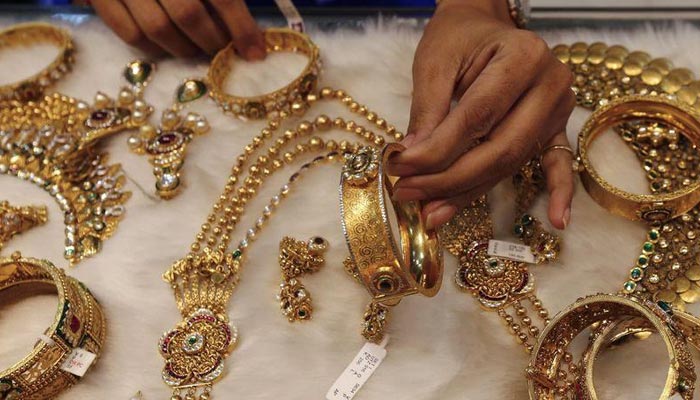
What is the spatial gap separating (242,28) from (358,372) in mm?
542

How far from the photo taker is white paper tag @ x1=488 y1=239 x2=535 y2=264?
2.71ft

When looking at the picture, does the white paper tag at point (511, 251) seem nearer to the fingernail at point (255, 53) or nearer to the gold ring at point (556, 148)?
the gold ring at point (556, 148)

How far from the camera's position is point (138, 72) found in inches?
42.3

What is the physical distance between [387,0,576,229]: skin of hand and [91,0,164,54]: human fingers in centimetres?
46

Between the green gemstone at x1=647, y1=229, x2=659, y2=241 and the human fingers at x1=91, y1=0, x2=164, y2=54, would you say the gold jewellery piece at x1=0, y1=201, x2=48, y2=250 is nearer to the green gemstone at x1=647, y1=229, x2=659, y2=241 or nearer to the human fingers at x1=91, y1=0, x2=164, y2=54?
the human fingers at x1=91, y1=0, x2=164, y2=54

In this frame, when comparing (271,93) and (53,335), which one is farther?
(271,93)

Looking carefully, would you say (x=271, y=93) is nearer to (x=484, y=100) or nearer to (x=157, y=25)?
(x=157, y=25)

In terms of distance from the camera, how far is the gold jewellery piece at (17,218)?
906 millimetres

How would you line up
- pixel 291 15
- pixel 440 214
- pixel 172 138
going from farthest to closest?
pixel 291 15 → pixel 172 138 → pixel 440 214

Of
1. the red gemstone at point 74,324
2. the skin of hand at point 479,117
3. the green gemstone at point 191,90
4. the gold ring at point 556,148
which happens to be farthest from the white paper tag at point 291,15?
the red gemstone at point 74,324

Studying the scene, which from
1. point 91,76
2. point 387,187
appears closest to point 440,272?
point 387,187

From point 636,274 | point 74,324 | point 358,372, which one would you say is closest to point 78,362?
point 74,324

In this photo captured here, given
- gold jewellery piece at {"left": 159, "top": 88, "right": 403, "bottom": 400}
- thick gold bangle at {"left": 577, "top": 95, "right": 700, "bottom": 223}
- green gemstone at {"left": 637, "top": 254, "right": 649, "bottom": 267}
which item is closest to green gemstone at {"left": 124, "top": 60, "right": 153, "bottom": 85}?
gold jewellery piece at {"left": 159, "top": 88, "right": 403, "bottom": 400}

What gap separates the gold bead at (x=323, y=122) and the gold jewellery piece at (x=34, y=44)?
0.42 meters
